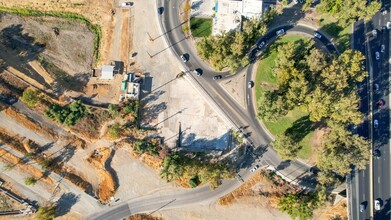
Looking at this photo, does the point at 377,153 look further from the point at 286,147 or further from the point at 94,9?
the point at 94,9

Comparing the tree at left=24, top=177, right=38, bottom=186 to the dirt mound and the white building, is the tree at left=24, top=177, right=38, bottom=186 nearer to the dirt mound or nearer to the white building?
the dirt mound

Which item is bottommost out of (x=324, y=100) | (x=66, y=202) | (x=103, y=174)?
(x=66, y=202)

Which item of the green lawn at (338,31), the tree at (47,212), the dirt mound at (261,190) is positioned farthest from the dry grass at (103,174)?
the green lawn at (338,31)

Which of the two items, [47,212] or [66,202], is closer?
[47,212]

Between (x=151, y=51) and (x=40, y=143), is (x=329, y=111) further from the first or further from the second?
(x=40, y=143)

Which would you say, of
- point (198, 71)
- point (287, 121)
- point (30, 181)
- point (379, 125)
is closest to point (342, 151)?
point (287, 121)

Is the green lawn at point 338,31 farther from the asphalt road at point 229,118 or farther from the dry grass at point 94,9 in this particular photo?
the dry grass at point 94,9

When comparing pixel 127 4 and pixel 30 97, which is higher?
pixel 127 4
